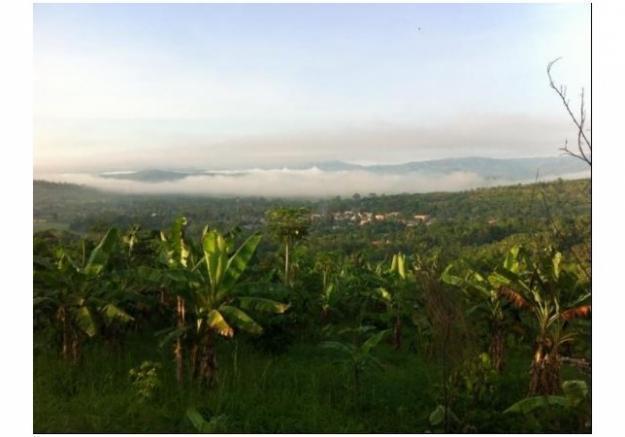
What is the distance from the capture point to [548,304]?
6.56 metres

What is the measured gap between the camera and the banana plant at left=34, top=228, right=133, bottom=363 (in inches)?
261

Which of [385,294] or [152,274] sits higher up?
[152,274]

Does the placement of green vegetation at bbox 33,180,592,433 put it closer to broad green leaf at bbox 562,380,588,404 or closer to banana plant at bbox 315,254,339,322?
broad green leaf at bbox 562,380,588,404

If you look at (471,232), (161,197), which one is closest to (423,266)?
(161,197)

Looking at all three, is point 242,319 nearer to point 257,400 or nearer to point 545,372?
point 257,400

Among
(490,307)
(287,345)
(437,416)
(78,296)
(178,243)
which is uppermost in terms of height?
(178,243)

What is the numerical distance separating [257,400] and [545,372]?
350 cm

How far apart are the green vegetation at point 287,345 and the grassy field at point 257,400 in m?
0.02

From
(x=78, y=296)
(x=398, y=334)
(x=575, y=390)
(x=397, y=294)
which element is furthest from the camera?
(x=398, y=334)

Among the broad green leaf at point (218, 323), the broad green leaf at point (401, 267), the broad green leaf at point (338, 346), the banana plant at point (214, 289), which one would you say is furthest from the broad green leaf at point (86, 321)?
the broad green leaf at point (401, 267)

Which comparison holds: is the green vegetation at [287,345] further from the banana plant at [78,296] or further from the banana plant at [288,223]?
the banana plant at [288,223]

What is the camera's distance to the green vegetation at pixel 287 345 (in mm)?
5547

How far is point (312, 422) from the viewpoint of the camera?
5.72 m

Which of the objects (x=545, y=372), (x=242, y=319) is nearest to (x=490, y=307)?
(x=545, y=372)
